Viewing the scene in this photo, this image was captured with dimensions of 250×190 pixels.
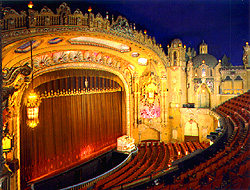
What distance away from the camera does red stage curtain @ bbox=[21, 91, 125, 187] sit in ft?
26.8

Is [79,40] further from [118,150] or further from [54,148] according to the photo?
[118,150]

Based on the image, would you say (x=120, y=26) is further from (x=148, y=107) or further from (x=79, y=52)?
(x=148, y=107)

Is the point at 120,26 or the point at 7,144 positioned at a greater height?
the point at 120,26

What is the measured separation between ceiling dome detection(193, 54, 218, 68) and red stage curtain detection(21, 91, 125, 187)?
6795 millimetres

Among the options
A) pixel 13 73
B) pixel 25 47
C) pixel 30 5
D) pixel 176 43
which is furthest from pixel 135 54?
pixel 13 73

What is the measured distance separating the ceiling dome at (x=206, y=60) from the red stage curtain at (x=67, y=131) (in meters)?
6.79

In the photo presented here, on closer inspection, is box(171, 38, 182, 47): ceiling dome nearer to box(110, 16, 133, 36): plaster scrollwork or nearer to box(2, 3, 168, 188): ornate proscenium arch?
box(2, 3, 168, 188): ornate proscenium arch

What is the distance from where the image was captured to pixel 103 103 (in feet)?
39.5

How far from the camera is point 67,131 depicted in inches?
388

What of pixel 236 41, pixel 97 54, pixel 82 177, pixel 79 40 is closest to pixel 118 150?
pixel 82 177

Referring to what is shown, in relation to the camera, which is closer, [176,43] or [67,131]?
[67,131]

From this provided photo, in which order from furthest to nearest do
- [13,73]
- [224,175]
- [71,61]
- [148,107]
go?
[148,107], [71,61], [13,73], [224,175]

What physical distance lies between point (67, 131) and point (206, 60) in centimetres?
1159

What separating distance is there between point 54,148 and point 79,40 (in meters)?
5.17
